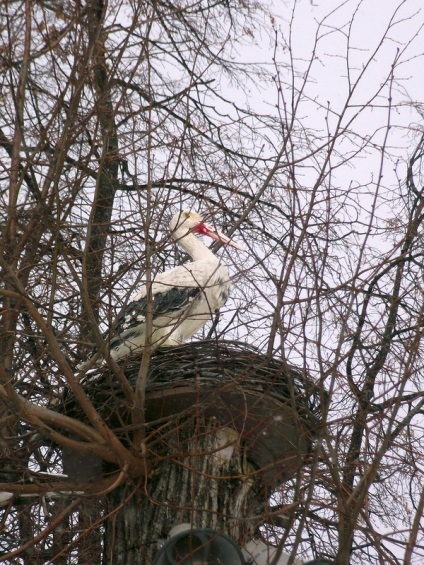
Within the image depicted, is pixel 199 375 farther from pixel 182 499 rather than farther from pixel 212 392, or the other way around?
pixel 182 499

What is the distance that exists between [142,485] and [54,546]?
667 mm

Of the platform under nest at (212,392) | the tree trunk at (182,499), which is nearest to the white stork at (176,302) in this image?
the platform under nest at (212,392)

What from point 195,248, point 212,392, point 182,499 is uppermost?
point 195,248

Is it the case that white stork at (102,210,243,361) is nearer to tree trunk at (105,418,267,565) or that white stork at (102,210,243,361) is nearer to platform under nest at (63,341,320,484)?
platform under nest at (63,341,320,484)

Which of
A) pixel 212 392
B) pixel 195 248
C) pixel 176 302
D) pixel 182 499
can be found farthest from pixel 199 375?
pixel 195 248

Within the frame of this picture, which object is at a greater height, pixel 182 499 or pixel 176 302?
pixel 176 302

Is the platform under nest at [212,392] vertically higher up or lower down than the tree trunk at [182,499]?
higher up

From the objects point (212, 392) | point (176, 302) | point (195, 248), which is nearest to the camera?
point (212, 392)

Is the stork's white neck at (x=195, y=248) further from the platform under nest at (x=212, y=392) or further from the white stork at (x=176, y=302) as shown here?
the platform under nest at (x=212, y=392)

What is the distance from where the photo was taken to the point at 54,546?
18.9ft

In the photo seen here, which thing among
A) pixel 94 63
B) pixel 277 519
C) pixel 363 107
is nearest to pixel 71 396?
pixel 277 519

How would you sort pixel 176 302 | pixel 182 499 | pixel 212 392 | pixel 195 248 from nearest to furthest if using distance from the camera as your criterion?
pixel 212 392 < pixel 182 499 < pixel 176 302 < pixel 195 248

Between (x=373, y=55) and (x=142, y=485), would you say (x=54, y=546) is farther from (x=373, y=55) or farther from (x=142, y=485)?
(x=373, y=55)

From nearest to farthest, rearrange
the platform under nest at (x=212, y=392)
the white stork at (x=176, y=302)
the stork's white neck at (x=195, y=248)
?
the platform under nest at (x=212, y=392), the white stork at (x=176, y=302), the stork's white neck at (x=195, y=248)
